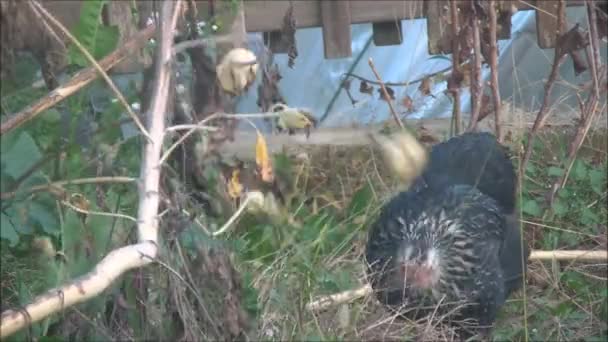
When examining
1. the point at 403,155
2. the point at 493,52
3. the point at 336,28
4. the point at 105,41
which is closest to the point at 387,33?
the point at 336,28

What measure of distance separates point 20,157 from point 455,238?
1798 mm

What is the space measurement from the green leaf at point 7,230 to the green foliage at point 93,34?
39 centimetres

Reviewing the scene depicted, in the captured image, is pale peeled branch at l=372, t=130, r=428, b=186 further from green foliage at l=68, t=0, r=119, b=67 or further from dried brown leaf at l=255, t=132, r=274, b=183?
green foliage at l=68, t=0, r=119, b=67

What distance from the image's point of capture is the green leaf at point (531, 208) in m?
3.92

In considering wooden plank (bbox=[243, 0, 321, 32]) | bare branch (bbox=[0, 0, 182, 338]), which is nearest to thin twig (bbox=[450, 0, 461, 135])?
wooden plank (bbox=[243, 0, 321, 32])

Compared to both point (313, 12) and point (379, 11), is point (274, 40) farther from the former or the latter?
point (379, 11)

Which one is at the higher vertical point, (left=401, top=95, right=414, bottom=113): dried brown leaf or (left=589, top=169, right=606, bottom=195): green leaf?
(left=401, top=95, right=414, bottom=113): dried brown leaf

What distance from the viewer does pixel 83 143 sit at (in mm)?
2432

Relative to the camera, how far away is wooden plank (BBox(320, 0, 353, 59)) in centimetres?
508

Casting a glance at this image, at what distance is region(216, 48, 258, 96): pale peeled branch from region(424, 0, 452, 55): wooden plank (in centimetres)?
193

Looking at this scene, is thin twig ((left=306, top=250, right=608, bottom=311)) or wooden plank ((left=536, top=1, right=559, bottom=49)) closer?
thin twig ((left=306, top=250, right=608, bottom=311))

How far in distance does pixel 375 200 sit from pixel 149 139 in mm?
1974

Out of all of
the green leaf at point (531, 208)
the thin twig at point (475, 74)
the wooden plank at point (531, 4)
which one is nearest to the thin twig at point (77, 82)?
the thin twig at point (475, 74)

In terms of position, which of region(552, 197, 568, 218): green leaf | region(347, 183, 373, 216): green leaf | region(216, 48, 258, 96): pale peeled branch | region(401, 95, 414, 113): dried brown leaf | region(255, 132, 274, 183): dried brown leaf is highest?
region(216, 48, 258, 96): pale peeled branch
